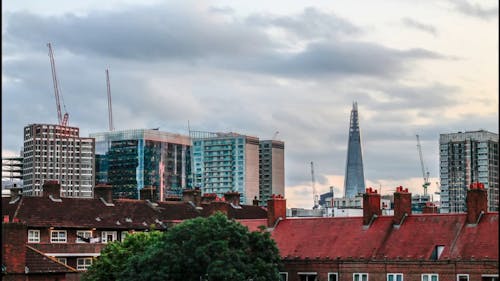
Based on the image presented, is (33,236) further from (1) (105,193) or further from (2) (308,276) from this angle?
(2) (308,276)

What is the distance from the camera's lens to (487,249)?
86.2m

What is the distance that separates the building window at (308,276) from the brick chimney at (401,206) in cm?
919

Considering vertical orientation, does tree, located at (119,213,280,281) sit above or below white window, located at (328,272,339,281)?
above

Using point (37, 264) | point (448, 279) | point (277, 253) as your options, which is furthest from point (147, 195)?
point (37, 264)

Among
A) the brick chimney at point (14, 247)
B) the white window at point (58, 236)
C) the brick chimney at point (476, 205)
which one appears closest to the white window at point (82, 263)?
the white window at point (58, 236)

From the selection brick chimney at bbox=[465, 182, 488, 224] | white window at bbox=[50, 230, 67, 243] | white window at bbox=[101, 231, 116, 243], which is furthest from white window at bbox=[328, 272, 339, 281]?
white window at bbox=[50, 230, 67, 243]

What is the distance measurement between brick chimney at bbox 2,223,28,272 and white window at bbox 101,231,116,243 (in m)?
56.4

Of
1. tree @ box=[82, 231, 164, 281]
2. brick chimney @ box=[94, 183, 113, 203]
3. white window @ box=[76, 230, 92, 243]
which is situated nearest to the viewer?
tree @ box=[82, 231, 164, 281]

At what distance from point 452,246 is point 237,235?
1955 centimetres

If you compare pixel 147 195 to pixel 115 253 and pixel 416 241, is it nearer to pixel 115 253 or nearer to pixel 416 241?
pixel 115 253

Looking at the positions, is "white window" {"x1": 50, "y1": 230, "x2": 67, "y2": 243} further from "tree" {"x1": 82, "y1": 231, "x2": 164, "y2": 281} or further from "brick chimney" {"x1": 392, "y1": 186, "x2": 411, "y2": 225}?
"brick chimney" {"x1": 392, "y1": 186, "x2": 411, "y2": 225}

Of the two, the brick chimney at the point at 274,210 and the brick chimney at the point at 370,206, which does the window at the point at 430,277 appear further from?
the brick chimney at the point at 274,210

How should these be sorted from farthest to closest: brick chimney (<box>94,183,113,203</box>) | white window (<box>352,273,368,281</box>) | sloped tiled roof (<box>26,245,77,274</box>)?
Result: brick chimney (<box>94,183,113,203</box>) < white window (<box>352,273,368,281</box>) < sloped tiled roof (<box>26,245,77,274</box>)

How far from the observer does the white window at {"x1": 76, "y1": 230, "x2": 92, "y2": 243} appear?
115 m
